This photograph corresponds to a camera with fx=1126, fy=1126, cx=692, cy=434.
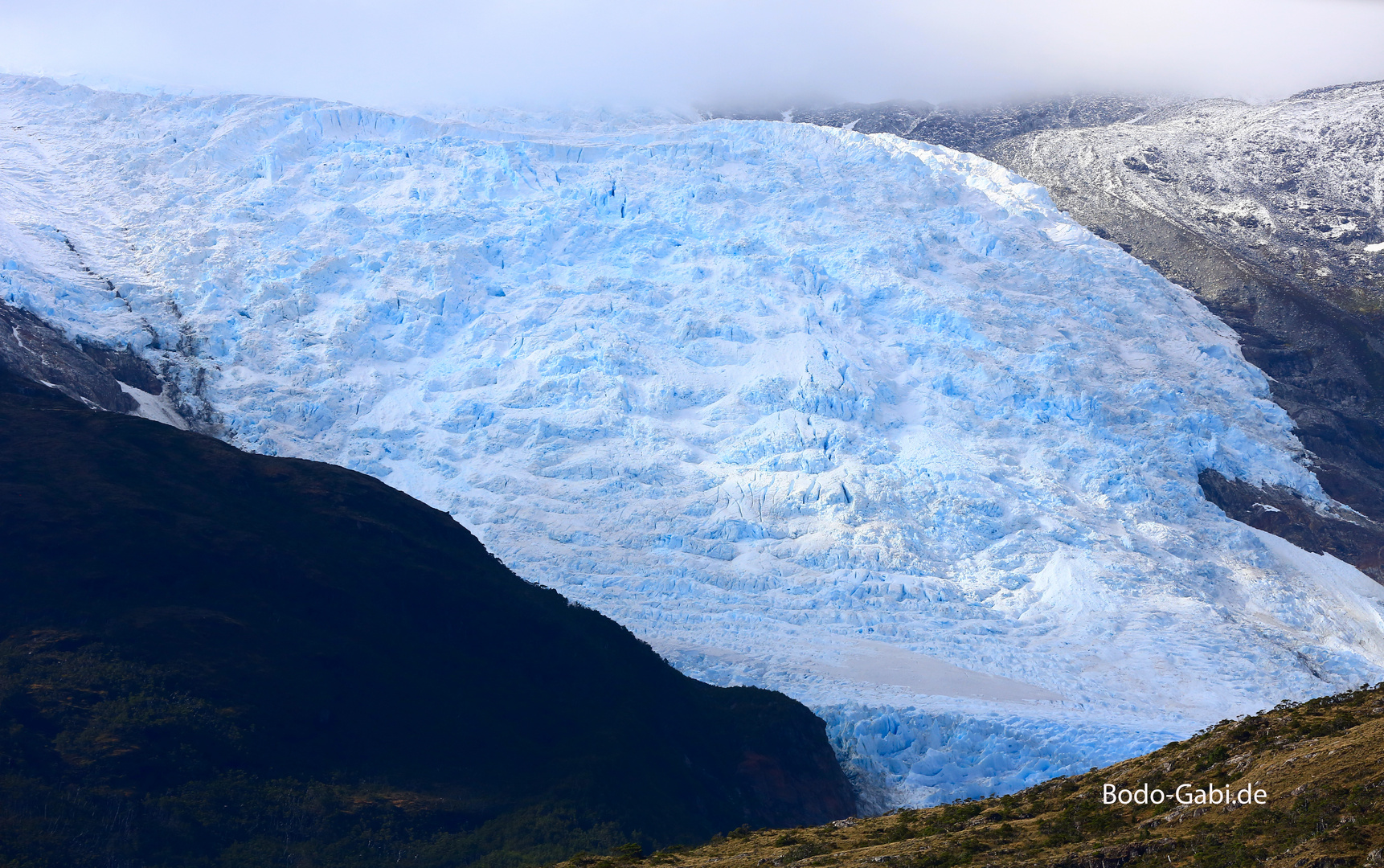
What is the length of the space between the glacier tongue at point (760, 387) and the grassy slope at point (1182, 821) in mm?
28003

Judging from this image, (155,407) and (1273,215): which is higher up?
(1273,215)

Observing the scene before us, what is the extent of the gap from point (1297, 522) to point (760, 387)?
39.9 m

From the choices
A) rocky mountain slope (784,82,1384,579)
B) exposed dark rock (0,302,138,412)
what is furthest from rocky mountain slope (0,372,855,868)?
rocky mountain slope (784,82,1384,579)

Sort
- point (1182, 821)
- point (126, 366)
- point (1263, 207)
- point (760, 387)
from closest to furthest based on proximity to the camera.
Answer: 1. point (1182, 821)
2. point (126, 366)
3. point (760, 387)
4. point (1263, 207)

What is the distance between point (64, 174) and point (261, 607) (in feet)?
188

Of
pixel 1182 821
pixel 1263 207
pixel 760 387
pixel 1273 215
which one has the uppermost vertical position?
pixel 1263 207

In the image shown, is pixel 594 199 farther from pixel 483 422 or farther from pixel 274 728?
pixel 274 728

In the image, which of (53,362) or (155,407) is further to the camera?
(155,407)

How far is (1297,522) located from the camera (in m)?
80.2

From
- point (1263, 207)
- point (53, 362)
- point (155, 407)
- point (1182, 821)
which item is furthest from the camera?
point (1263, 207)

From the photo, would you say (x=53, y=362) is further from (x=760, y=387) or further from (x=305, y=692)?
(x=760, y=387)

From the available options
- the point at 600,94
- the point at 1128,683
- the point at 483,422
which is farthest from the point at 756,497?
the point at 600,94

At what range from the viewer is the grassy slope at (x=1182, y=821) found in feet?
57.6

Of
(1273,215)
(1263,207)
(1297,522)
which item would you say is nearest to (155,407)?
(1297,522)
